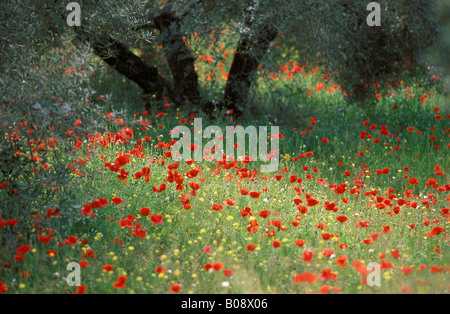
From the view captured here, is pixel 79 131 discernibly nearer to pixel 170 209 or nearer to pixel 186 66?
pixel 170 209

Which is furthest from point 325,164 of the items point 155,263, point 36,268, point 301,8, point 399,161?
point 36,268

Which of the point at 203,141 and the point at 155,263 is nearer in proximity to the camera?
the point at 155,263

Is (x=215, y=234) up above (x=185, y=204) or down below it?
below

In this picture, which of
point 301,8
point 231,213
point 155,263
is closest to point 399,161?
point 301,8

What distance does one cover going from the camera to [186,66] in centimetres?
864

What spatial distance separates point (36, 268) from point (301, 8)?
5150mm

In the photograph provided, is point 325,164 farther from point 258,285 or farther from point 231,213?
point 258,285

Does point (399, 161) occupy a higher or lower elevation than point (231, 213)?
higher
